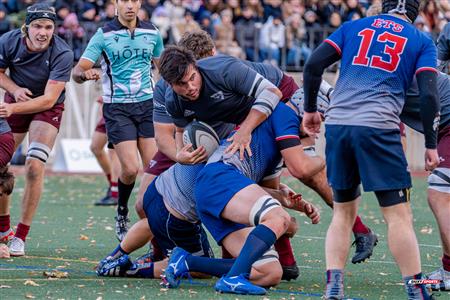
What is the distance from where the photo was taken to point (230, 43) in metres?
22.1

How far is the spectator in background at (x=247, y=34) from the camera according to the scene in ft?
74.1

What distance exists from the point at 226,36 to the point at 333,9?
2929mm

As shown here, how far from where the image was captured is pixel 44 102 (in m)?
9.46

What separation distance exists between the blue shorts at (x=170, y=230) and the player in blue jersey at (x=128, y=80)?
264 centimetres

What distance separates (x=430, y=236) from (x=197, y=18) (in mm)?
12345

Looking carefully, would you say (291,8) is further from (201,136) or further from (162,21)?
(201,136)

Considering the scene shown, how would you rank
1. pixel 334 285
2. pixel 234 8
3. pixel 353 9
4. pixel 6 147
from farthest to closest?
pixel 353 9
pixel 234 8
pixel 6 147
pixel 334 285

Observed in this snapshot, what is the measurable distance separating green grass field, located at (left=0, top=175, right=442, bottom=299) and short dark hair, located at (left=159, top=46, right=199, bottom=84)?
1.45 metres

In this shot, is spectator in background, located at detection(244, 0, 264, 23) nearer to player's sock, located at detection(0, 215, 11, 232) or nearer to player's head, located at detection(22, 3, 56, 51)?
player's head, located at detection(22, 3, 56, 51)

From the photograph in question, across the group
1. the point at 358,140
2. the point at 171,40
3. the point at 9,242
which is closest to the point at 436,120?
the point at 358,140

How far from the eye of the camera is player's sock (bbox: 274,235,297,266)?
7922mm

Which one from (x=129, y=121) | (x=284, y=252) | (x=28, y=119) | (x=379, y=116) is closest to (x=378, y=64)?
(x=379, y=116)

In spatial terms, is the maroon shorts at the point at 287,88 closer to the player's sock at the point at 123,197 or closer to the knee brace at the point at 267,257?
the knee brace at the point at 267,257

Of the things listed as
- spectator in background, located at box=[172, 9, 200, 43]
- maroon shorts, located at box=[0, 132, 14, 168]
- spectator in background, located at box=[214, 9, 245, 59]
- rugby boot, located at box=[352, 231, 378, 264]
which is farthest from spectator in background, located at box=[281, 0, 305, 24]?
rugby boot, located at box=[352, 231, 378, 264]
